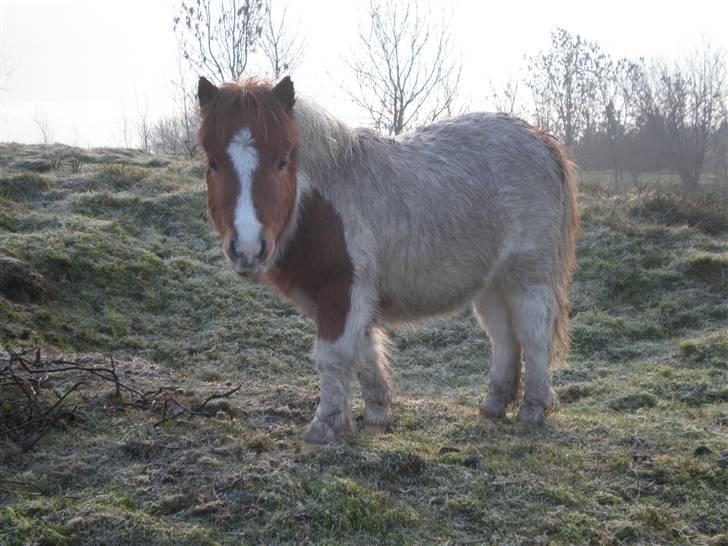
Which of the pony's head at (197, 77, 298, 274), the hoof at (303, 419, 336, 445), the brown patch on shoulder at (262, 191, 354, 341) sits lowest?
the hoof at (303, 419, 336, 445)

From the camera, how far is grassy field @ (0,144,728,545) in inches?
136

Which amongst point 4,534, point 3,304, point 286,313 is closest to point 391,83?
point 286,313

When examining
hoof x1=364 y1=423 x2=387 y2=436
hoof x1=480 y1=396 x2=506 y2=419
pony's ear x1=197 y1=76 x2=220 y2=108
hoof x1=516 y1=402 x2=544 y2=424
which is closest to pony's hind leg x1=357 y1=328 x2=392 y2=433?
hoof x1=364 y1=423 x2=387 y2=436

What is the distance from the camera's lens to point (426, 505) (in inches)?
144

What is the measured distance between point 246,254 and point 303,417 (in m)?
1.66

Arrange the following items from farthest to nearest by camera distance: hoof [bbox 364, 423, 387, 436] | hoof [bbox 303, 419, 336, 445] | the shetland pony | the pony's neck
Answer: hoof [bbox 364, 423, 387, 436] → the pony's neck → hoof [bbox 303, 419, 336, 445] → the shetland pony

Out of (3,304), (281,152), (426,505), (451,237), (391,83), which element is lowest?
(426,505)

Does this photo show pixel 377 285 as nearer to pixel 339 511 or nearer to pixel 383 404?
pixel 383 404

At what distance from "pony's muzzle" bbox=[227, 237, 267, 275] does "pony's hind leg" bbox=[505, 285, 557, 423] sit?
95.3 inches

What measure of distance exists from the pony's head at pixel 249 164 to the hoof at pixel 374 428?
1391 mm

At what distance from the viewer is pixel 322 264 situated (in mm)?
4496

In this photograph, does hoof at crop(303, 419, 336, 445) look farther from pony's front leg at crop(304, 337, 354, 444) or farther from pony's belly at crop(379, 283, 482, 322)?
pony's belly at crop(379, 283, 482, 322)

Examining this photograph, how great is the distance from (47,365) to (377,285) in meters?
2.34

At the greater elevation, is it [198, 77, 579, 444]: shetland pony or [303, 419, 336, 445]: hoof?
[198, 77, 579, 444]: shetland pony
